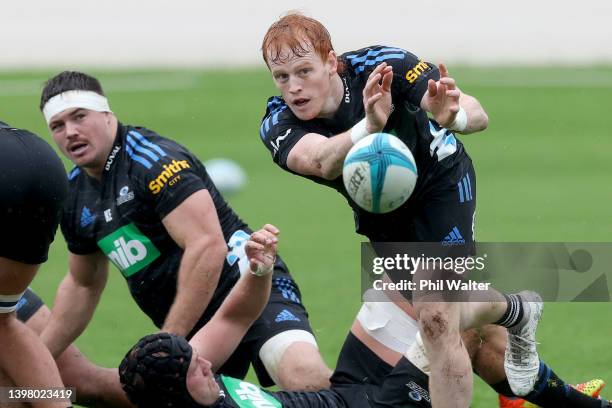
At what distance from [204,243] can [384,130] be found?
1315 millimetres

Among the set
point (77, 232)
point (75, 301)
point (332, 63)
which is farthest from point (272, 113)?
point (75, 301)

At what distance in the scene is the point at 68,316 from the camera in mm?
7922

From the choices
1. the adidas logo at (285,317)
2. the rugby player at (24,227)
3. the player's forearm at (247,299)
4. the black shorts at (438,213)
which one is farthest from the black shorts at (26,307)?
the black shorts at (438,213)

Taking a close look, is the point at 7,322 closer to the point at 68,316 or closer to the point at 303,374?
the point at 68,316

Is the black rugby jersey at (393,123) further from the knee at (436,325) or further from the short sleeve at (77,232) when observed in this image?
the short sleeve at (77,232)

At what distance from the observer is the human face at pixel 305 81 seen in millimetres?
6809

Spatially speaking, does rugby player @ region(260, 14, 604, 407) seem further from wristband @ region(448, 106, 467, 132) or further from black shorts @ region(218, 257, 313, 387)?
black shorts @ region(218, 257, 313, 387)

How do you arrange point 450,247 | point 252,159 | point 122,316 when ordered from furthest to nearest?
point 252,159
point 122,316
point 450,247

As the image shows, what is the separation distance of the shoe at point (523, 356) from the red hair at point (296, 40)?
180 cm

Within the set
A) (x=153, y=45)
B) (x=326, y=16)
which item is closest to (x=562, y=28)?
(x=326, y=16)

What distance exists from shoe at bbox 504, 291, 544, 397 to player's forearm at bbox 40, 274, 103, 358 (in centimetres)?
270

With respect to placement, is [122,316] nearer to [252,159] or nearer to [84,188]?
[84,188]

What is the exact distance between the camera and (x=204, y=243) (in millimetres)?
7398

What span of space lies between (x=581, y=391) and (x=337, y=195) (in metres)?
10.1
